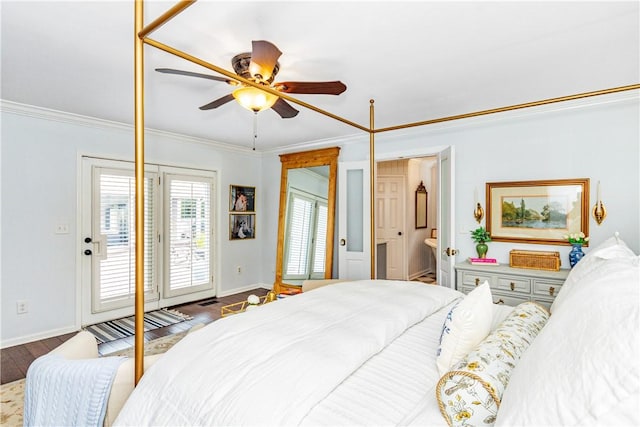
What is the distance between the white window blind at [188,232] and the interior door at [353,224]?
6.60 ft

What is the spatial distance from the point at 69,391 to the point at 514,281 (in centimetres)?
348

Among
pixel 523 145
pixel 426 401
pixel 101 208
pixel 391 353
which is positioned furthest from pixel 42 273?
pixel 523 145

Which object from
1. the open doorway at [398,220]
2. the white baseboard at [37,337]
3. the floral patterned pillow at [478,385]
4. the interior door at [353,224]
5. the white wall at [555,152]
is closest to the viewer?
the floral patterned pillow at [478,385]

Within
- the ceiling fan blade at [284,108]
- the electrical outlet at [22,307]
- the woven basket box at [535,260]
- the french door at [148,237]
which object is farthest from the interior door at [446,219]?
the electrical outlet at [22,307]

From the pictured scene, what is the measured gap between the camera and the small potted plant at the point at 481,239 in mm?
3658

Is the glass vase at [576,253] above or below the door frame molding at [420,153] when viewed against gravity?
below

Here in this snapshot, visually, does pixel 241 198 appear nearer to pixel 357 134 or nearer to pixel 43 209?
pixel 357 134

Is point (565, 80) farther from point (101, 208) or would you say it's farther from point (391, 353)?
point (101, 208)

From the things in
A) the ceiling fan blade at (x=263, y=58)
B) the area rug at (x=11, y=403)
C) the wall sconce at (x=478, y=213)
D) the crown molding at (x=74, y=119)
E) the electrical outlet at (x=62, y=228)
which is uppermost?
the crown molding at (x=74, y=119)

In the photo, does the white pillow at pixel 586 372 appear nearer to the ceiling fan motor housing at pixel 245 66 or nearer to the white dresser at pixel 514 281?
the ceiling fan motor housing at pixel 245 66

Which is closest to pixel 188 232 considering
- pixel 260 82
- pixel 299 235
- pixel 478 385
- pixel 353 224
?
pixel 299 235

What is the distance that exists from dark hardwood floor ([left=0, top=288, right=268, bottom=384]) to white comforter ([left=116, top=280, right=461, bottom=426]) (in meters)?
2.54

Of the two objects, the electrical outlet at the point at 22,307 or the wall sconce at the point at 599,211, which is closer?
the wall sconce at the point at 599,211

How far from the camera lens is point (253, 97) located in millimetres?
2314
